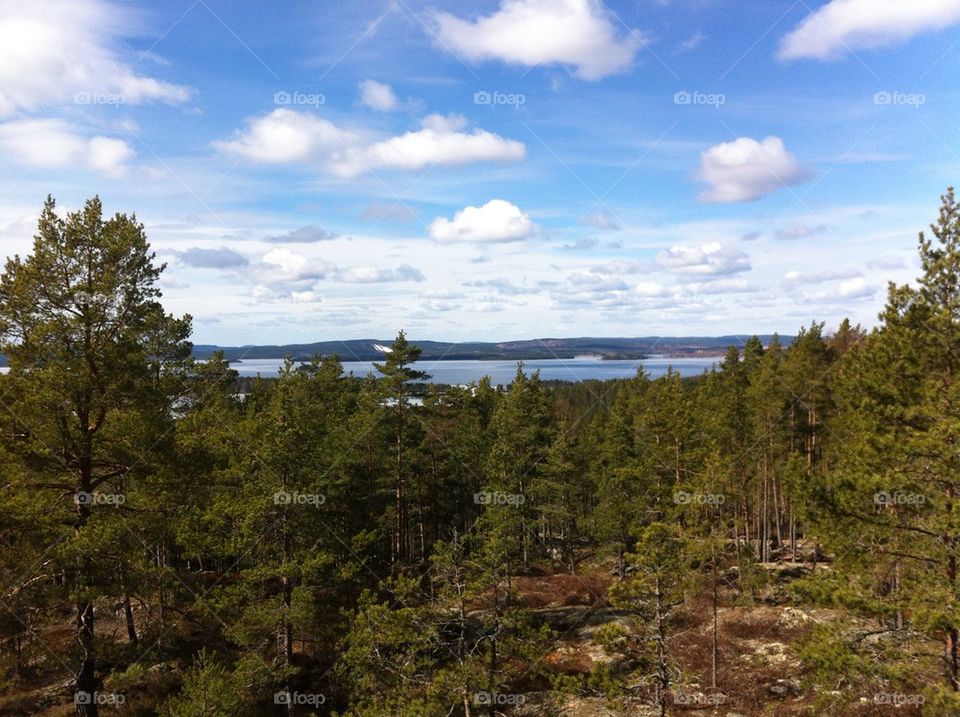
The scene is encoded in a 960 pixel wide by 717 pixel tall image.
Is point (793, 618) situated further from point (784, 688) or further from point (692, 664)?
point (784, 688)

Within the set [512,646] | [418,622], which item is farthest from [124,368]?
[512,646]

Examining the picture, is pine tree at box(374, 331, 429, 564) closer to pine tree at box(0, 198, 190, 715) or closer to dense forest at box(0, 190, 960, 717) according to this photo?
dense forest at box(0, 190, 960, 717)

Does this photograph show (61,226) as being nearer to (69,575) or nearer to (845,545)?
(69,575)


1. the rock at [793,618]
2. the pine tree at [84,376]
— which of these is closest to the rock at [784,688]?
the rock at [793,618]

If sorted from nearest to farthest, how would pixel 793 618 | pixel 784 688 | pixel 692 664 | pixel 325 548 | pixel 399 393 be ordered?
pixel 325 548
pixel 784 688
pixel 692 664
pixel 793 618
pixel 399 393

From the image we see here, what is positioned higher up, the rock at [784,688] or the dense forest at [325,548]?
the dense forest at [325,548]

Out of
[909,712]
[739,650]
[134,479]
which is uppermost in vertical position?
[134,479]

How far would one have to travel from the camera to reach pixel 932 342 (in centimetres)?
1302

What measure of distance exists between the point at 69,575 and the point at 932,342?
67.6 feet

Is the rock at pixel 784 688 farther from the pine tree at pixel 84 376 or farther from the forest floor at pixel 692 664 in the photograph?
the pine tree at pixel 84 376

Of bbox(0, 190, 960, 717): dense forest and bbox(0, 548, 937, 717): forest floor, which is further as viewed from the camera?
bbox(0, 548, 937, 717): forest floor

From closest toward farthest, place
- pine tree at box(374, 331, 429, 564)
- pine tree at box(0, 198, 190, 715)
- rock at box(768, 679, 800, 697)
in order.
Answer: pine tree at box(0, 198, 190, 715)
rock at box(768, 679, 800, 697)
pine tree at box(374, 331, 429, 564)

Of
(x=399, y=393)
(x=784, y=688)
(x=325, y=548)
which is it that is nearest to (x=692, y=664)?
(x=784, y=688)

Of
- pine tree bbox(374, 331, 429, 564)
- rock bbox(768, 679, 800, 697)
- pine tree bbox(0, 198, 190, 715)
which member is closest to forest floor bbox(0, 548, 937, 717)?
rock bbox(768, 679, 800, 697)
